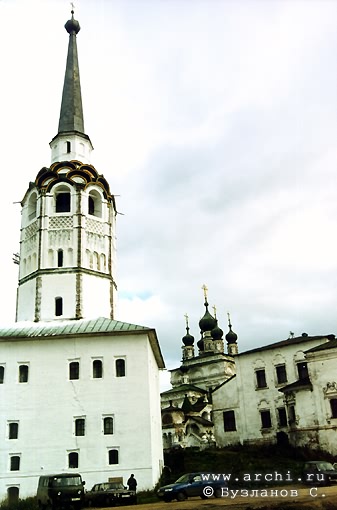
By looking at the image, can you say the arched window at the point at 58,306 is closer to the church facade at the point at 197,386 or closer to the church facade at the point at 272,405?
the church facade at the point at 272,405

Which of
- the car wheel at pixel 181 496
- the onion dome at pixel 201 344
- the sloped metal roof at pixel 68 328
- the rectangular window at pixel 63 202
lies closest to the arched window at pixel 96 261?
the rectangular window at pixel 63 202

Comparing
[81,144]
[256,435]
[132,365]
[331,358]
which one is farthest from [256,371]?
[81,144]

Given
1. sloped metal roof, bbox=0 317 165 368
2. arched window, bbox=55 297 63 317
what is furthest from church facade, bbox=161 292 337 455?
arched window, bbox=55 297 63 317

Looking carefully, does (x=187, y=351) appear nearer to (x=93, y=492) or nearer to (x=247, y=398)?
(x=247, y=398)

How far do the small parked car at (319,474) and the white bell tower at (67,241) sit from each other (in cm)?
1526

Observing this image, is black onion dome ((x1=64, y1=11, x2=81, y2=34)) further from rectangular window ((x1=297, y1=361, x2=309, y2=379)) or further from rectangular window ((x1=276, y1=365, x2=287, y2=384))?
rectangular window ((x1=297, y1=361, x2=309, y2=379))

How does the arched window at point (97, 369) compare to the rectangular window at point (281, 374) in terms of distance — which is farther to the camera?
the rectangular window at point (281, 374)

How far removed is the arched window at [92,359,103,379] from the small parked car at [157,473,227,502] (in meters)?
8.86

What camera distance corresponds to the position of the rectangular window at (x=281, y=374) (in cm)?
4456

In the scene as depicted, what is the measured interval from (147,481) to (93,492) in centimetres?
578

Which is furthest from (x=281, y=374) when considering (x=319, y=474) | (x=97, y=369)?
(x=319, y=474)

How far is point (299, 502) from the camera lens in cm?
1568

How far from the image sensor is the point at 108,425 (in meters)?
27.6

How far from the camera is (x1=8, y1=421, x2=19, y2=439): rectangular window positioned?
90.3 ft
